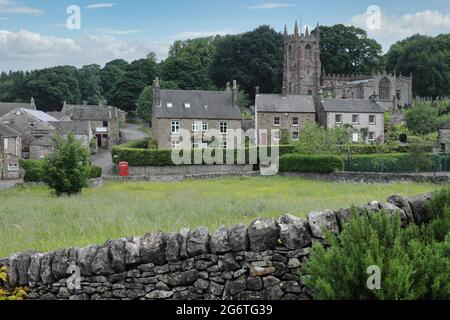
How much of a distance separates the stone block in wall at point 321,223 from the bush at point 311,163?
115ft

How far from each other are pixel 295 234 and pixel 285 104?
6116 centimetres

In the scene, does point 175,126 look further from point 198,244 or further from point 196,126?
point 198,244

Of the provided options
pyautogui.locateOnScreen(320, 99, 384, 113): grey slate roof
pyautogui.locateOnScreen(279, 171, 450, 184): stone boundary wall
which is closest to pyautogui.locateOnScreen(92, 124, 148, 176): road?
pyautogui.locateOnScreen(279, 171, 450, 184): stone boundary wall

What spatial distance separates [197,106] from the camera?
212 ft

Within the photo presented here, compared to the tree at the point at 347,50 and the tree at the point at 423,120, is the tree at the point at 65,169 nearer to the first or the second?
the tree at the point at 423,120

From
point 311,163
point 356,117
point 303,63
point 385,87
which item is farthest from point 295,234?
point 385,87

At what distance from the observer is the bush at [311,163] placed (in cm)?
4219

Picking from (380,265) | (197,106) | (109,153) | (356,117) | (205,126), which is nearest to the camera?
(380,265)

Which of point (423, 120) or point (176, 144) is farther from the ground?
point (423, 120)

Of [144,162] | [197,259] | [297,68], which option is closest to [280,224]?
[197,259]

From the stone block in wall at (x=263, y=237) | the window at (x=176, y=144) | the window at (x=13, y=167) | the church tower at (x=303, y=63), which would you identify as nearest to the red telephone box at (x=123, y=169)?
the window at (x=176, y=144)
